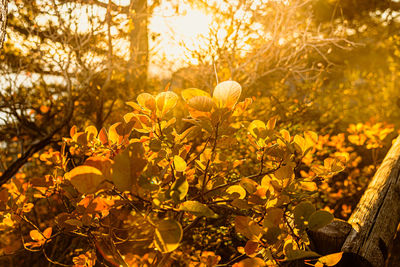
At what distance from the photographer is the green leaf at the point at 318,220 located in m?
0.86

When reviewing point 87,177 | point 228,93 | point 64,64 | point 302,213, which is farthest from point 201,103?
point 64,64

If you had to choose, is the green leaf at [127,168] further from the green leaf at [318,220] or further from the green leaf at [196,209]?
the green leaf at [318,220]

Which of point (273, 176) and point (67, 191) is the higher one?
point (273, 176)

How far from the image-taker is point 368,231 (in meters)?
1.46

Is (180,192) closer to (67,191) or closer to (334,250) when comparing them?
(67,191)

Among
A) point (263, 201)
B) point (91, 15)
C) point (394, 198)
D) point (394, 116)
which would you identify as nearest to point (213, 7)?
point (91, 15)

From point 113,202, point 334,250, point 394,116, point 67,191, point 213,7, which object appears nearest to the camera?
point 113,202

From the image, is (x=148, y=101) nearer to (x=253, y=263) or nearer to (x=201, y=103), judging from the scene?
(x=201, y=103)

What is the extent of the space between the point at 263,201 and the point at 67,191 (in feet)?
2.74

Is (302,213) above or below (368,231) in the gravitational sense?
above

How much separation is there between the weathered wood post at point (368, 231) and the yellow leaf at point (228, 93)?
3.31ft

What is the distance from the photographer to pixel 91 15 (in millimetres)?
3879

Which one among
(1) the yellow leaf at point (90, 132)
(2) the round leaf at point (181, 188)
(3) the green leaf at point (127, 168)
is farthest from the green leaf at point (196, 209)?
(1) the yellow leaf at point (90, 132)

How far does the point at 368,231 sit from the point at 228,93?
1176mm
